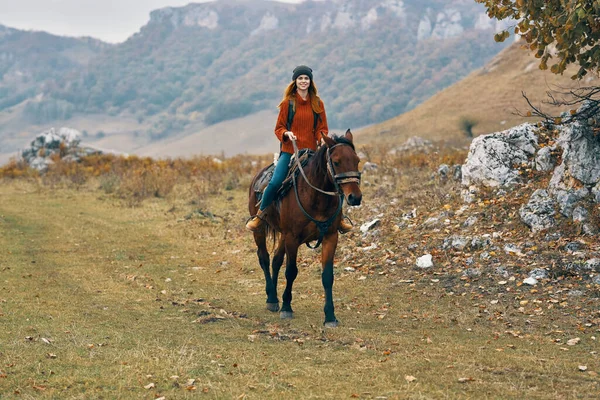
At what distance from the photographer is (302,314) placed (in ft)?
32.3

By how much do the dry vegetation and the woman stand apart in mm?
2122

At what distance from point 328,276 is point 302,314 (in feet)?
4.02

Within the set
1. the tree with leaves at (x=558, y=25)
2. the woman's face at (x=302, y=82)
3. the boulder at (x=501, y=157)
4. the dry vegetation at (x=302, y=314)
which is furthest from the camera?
the boulder at (x=501, y=157)

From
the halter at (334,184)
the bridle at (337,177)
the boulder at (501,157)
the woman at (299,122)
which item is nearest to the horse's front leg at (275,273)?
the woman at (299,122)

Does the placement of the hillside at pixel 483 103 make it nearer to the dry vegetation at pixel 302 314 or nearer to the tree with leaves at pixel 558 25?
the dry vegetation at pixel 302 314

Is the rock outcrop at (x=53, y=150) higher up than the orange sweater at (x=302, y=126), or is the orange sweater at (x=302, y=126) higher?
the rock outcrop at (x=53, y=150)

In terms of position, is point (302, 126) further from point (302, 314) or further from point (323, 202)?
point (302, 314)

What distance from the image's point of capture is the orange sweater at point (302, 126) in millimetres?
9383

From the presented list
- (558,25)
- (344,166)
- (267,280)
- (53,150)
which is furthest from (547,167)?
(53,150)

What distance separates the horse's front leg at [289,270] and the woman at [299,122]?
0.77 metres

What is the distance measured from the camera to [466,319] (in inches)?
366

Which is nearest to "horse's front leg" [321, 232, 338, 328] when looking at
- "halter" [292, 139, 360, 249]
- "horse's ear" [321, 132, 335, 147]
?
"halter" [292, 139, 360, 249]

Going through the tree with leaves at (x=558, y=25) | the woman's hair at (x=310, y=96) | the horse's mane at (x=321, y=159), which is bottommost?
the horse's mane at (x=321, y=159)

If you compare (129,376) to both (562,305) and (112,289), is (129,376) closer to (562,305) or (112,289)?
(112,289)
